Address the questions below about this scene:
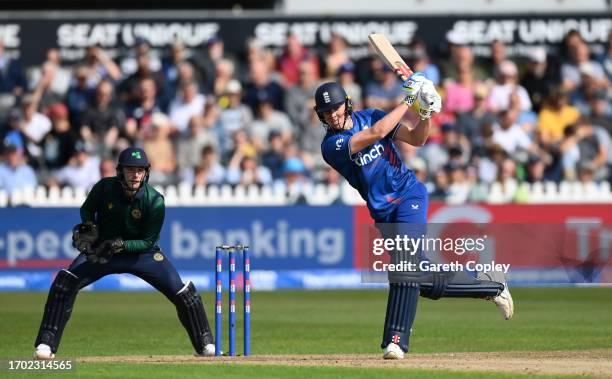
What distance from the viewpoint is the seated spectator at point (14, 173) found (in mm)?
22156

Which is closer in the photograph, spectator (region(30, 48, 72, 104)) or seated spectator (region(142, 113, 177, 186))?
seated spectator (region(142, 113, 177, 186))

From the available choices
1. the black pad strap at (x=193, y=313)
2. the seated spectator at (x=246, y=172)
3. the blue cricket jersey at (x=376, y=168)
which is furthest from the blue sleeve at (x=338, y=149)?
the seated spectator at (x=246, y=172)

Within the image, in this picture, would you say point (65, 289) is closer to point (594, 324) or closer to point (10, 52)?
point (594, 324)

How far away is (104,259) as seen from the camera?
11.9 m

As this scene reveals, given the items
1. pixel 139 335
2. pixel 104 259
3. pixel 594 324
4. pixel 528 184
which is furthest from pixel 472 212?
pixel 104 259

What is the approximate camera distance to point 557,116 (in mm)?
23953

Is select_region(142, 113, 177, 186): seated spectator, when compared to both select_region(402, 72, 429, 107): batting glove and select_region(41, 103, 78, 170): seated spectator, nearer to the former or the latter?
select_region(41, 103, 78, 170): seated spectator

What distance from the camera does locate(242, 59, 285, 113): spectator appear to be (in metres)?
23.8

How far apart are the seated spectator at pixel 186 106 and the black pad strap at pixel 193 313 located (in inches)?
444

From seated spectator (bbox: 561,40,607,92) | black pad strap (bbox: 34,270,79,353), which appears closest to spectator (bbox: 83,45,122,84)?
seated spectator (bbox: 561,40,607,92)

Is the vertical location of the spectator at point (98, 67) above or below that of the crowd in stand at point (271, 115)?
above

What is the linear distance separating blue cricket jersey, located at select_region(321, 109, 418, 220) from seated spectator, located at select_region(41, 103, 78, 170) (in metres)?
12.1

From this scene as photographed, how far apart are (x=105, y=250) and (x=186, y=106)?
11.8 m

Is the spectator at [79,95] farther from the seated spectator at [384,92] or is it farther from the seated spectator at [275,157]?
the seated spectator at [384,92]
